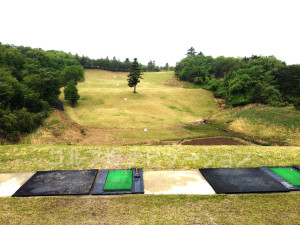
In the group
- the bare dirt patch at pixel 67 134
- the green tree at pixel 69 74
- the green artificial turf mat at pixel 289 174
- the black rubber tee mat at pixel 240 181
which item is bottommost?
the bare dirt patch at pixel 67 134

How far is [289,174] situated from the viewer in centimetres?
932

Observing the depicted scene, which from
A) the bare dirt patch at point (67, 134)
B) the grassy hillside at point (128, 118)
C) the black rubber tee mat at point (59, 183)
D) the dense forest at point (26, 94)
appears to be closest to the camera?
the black rubber tee mat at point (59, 183)

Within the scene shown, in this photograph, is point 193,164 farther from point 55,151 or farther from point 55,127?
point 55,127

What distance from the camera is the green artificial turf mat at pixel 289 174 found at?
8.66 metres

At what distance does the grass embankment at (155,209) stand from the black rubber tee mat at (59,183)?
358mm

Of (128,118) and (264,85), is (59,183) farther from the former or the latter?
(264,85)

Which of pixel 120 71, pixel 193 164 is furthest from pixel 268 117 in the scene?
pixel 120 71

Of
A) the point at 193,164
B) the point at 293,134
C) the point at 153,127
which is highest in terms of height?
the point at 193,164

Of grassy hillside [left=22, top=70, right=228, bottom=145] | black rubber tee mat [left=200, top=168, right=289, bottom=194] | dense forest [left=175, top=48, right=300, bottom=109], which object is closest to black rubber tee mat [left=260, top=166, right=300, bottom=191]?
black rubber tee mat [left=200, top=168, right=289, bottom=194]

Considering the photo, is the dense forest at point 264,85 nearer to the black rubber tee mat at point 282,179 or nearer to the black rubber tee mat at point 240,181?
the black rubber tee mat at point 282,179

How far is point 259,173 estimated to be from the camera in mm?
9406

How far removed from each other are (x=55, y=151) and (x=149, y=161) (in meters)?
6.30

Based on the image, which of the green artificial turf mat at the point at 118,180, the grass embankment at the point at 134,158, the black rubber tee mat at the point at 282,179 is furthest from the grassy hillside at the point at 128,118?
the black rubber tee mat at the point at 282,179

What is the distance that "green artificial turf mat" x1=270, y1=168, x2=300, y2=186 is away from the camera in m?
8.66
